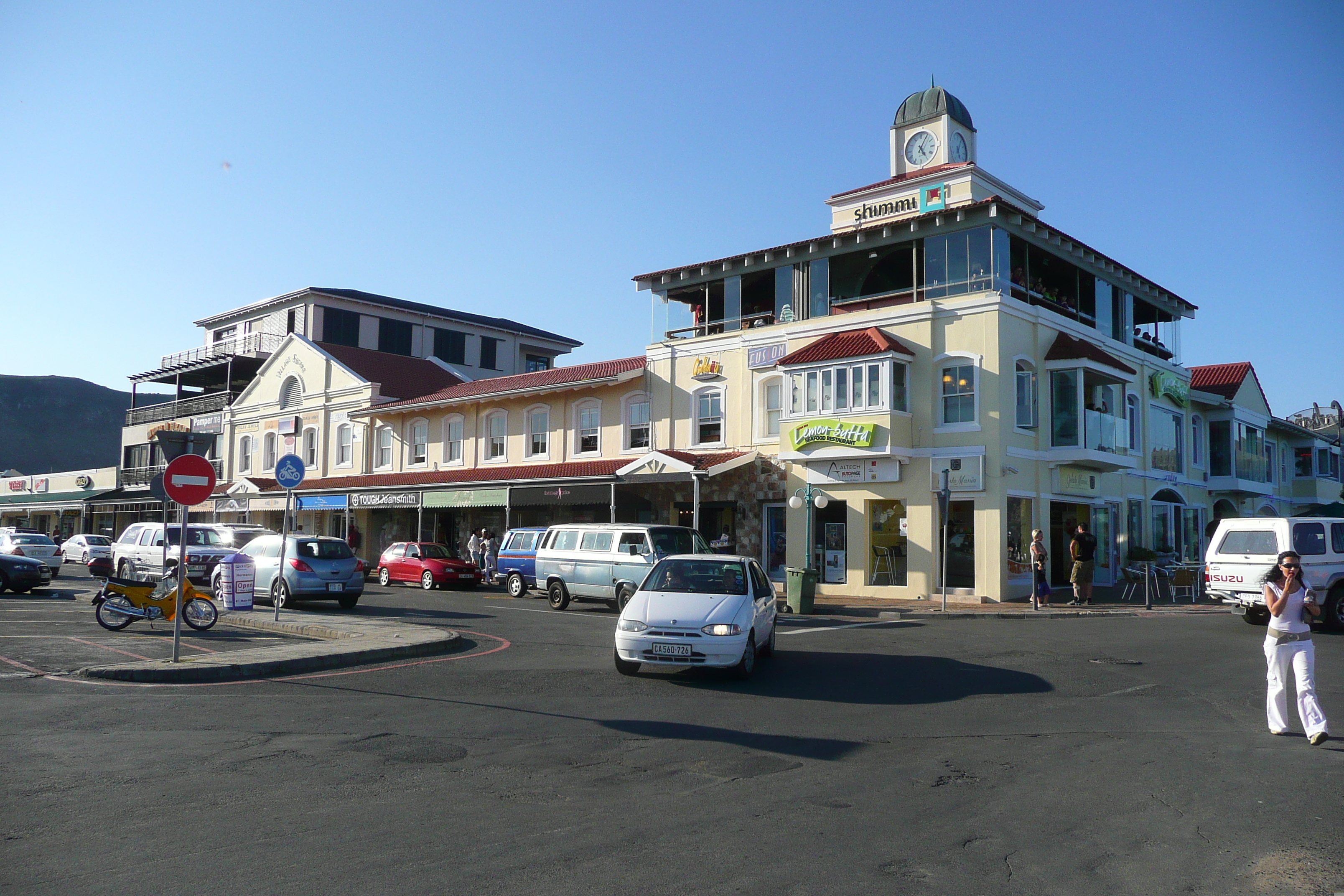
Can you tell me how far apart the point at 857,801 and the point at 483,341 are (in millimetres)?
52907

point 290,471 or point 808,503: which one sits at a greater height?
point 290,471

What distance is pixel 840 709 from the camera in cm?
987

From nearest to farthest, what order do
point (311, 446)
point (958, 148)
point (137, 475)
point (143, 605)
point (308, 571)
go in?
point (143, 605), point (308, 571), point (958, 148), point (311, 446), point (137, 475)

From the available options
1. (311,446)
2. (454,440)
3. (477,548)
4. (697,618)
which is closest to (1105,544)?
(477,548)

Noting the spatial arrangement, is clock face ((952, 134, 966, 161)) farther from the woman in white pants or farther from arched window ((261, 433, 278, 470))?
arched window ((261, 433, 278, 470))

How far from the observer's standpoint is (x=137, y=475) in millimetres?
55500

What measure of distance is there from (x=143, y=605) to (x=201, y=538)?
987cm

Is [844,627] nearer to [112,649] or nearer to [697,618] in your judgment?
[697,618]

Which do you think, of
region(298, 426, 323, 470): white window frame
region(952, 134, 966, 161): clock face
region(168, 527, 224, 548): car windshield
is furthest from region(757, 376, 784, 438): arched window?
region(298, 426, 323, 470): white window frame

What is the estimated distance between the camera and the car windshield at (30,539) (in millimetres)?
34469

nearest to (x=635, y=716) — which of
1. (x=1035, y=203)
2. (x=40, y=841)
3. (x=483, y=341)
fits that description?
(x=40, y=841)

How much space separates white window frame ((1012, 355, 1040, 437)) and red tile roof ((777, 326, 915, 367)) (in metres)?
2.59

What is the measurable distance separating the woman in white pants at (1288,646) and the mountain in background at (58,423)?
152878 millimetres

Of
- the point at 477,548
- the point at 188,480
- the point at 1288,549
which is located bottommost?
the point at 477,548
